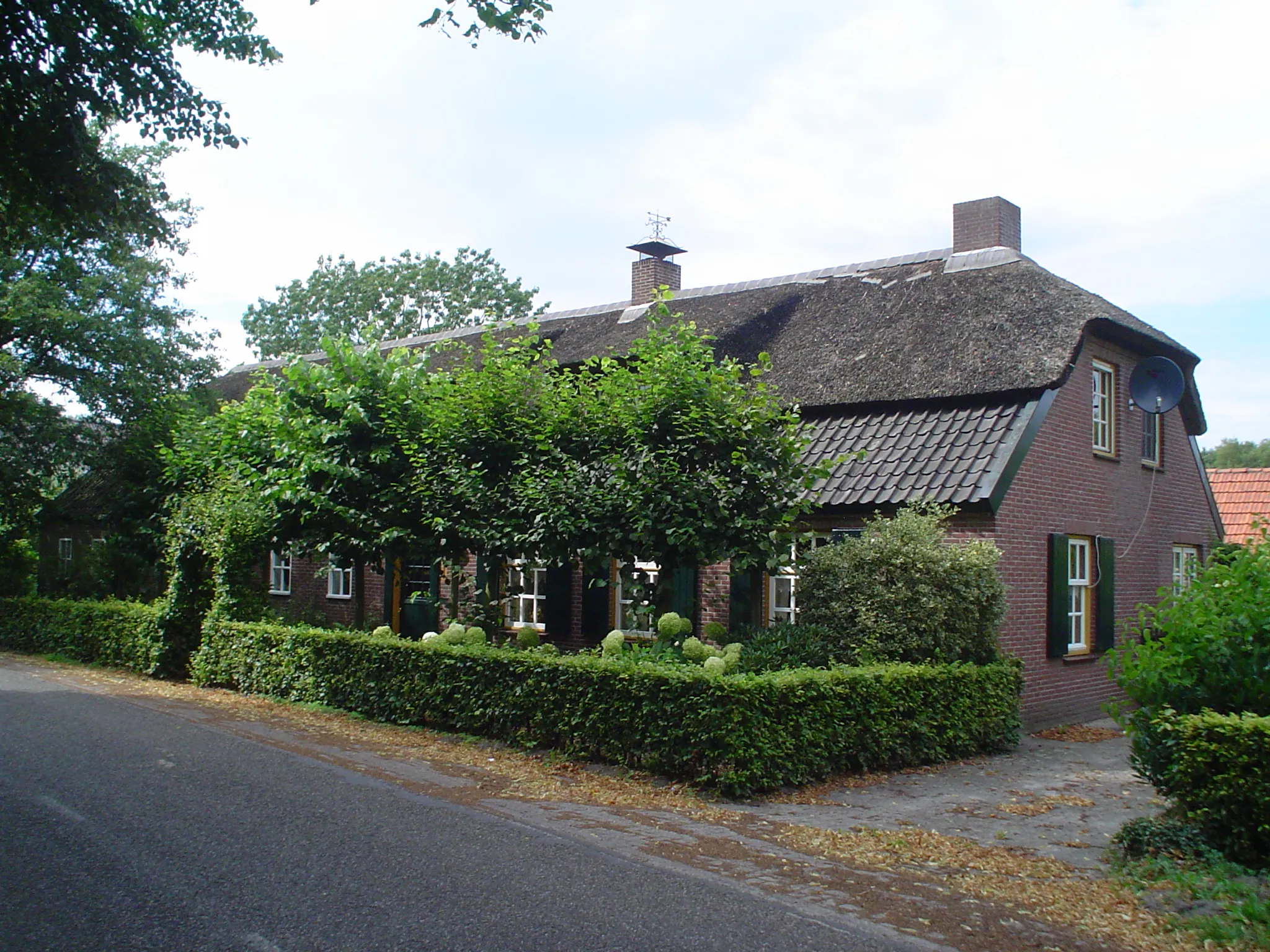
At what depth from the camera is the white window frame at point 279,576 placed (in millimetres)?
22219

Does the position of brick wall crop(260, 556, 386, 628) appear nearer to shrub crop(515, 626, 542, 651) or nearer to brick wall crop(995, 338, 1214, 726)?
shrub crop(515, 626, 542, 651)

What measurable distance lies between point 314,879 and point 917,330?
36.9 feet

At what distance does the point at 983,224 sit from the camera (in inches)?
666

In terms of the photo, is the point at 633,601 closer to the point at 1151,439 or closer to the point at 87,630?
the point at 1151,439

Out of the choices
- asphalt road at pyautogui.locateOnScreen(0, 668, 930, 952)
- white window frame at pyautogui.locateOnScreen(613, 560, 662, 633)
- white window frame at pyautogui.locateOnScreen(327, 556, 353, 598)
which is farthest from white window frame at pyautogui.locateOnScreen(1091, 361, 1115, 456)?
white window frame at pyautogui.locateOnScreen(327, 556, 353, 598)

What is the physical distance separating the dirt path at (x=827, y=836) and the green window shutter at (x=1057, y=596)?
1.56 meters

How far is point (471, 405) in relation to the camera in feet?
42.7

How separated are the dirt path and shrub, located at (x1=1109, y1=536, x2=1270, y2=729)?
52.7 inches

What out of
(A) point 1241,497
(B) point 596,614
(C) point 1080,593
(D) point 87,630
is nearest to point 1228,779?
(C) point 1080,593

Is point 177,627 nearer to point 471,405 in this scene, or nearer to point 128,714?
point 128,714

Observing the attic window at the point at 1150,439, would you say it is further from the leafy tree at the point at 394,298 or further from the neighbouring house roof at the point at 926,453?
the leafy tree at the point at 394,298

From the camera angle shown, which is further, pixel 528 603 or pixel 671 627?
pixel 528 603

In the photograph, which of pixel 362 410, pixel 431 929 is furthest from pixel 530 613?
pixel 431 929

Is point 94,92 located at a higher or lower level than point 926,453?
higher
